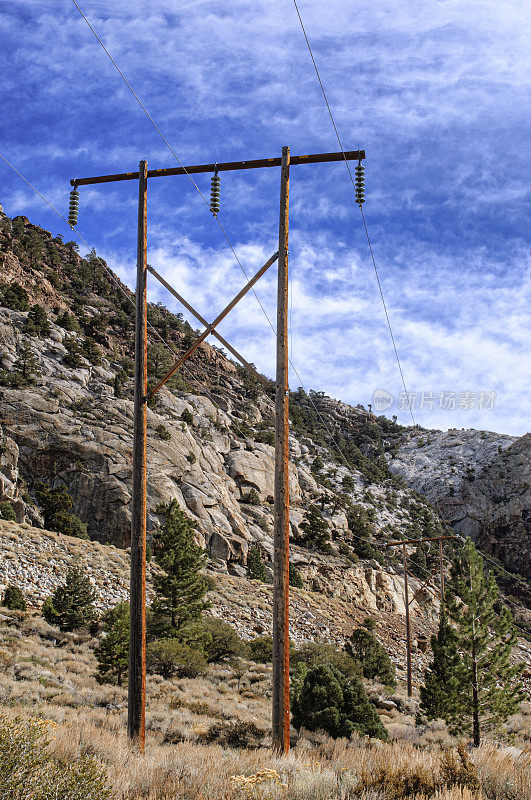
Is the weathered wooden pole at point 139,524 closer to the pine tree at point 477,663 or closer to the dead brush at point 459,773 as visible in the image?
the dead brush at point 459,773

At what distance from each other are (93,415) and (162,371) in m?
25.4

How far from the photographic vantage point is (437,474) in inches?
4510

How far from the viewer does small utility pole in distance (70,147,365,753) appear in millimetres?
8500

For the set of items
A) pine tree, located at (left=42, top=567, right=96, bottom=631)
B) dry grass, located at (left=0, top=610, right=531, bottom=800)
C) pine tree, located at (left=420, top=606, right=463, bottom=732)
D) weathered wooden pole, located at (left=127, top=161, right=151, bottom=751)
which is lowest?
pine tree, located at (left=420, top=606, right=463, bottom=732)

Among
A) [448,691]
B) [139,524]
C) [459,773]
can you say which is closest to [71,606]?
[448,691]

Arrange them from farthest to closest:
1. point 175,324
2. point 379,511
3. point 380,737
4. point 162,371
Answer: point 175,324
point 379,511
point 162,371
point 380,737

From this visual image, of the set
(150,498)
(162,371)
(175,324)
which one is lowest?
(150,498)

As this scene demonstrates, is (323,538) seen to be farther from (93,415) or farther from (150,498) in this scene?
(93,415)

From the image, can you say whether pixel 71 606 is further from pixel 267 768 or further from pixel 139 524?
pixel 267 768

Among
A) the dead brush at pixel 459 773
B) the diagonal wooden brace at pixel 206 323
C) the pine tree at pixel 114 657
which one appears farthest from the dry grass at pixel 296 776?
the pine tree at pixel 114 657

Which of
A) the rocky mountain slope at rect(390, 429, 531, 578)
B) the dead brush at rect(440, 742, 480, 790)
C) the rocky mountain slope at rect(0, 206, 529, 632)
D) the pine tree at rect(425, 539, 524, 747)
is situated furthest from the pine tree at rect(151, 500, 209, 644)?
the rocky mountain slope at rect(390, 429, 531, 578)

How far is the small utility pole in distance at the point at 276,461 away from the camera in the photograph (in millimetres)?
8500

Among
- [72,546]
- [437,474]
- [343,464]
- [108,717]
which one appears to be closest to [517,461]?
[437,474]

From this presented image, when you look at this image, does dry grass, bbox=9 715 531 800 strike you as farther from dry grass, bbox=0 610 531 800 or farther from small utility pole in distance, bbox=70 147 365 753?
small utility pole in distance, bbox=70 147 365 753
